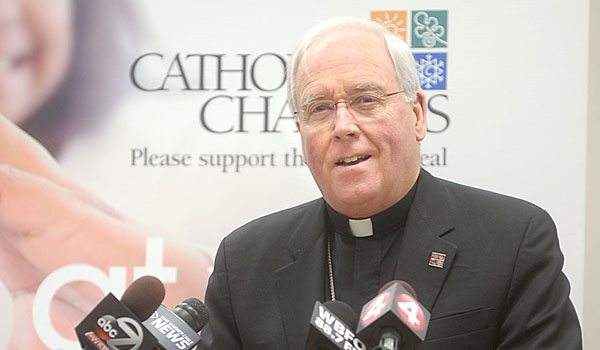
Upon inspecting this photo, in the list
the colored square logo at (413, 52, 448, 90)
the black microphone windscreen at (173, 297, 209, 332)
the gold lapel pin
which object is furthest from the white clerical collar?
the colored square logo at (413, 52, 448, 90)

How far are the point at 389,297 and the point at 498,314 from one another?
0.97 meters

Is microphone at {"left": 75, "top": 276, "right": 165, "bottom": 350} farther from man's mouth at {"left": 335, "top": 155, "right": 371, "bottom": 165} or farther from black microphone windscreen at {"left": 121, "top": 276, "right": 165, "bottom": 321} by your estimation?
man's mouth at {"left": 335, "top": 155, "right": 371, "bottom": 165}

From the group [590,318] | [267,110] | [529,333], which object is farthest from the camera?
[267,110]

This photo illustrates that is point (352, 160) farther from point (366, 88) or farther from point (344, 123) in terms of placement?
point (366, 88)

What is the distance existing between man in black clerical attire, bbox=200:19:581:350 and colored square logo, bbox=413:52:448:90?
0.95m

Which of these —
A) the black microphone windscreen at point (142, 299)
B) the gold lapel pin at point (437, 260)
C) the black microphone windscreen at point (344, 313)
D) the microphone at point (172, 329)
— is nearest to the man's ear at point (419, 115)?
the gold lapel pin at point (437, 260)

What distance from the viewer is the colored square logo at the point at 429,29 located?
3705 mm

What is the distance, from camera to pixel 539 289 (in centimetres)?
235

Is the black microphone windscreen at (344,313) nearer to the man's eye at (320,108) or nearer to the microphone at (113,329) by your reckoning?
the microphone at (113,329)

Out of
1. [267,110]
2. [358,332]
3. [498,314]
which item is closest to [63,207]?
[267,110]

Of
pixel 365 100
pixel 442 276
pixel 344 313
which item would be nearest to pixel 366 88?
pixel 365 100

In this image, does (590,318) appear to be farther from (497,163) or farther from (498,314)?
(498,314)

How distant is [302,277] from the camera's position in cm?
273

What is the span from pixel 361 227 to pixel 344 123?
470 millimetres
